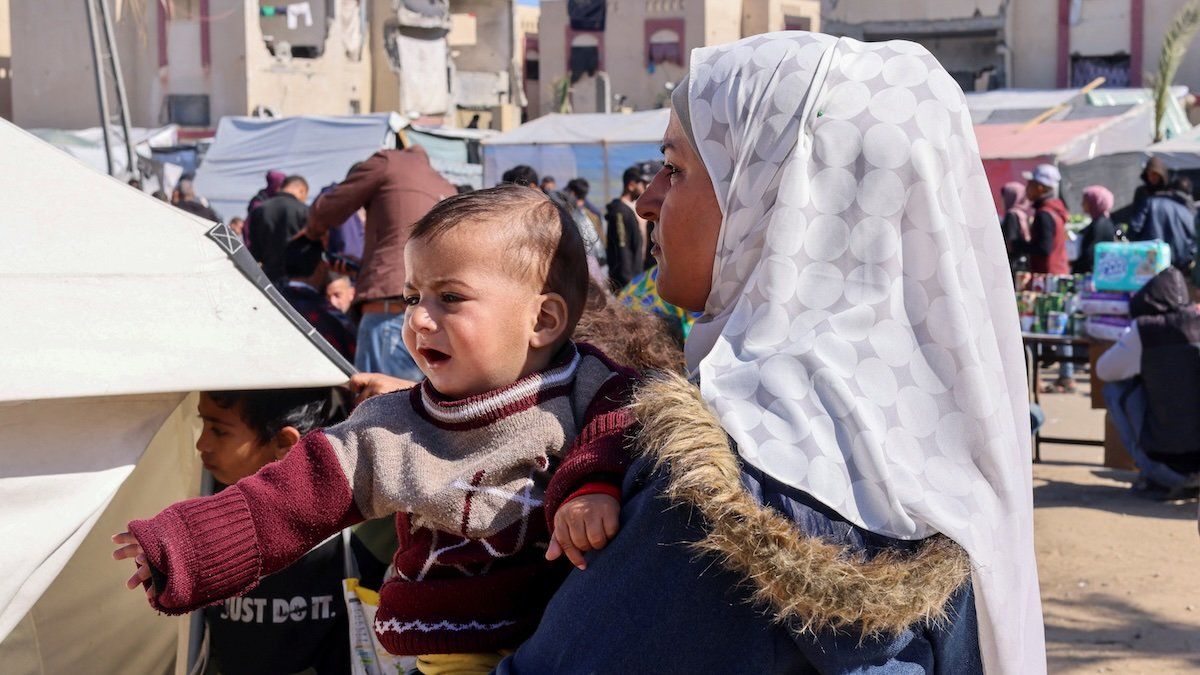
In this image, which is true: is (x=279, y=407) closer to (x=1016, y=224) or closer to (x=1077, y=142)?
(x=1016, y=224)

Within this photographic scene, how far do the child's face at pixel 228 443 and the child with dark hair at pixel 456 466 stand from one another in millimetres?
875

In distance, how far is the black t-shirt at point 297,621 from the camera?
2564 mm

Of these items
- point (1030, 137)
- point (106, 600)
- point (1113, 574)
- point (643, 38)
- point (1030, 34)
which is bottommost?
point (1113, 574)

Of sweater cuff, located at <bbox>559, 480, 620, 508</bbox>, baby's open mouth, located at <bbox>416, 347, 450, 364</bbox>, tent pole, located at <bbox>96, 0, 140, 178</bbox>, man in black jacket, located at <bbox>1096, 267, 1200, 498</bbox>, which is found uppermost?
tent pole, located at <bbox>96, 0, 140, 178</bbox>

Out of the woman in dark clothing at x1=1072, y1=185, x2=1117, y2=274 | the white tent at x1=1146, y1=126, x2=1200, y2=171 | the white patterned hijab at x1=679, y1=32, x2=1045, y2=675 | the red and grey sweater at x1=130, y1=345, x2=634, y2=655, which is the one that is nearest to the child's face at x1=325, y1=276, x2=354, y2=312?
the red and grey sweater at x1=130, y1=345, x2=634, y2=655

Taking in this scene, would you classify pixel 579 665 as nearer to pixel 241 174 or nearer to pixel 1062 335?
pixel 1062 335

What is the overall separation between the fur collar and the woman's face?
35 centimetres

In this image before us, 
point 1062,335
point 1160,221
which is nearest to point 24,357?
point 1062,335

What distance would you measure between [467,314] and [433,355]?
0.08 m

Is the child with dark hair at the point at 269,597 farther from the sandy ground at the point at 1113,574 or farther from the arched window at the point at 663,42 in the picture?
the arched window at the point at 663,42

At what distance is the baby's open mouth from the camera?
177 centimetres

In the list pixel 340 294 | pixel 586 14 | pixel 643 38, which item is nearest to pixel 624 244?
pixel 340 294

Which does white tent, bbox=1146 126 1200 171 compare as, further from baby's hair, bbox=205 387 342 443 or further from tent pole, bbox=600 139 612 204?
baby's hair, bbox=205 387 342 443

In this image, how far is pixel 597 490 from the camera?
1444mm
